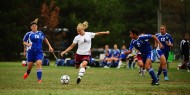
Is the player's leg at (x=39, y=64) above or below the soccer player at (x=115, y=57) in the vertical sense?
below

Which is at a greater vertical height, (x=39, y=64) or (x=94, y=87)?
(x=39, y=64)

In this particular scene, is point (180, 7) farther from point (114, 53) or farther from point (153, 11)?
point (153, 11)

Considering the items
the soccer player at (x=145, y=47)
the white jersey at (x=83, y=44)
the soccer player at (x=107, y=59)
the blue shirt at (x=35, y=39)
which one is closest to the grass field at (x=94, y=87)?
the soccer player at (x=145, y=47)

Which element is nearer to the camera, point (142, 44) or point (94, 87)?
point (94, 87)

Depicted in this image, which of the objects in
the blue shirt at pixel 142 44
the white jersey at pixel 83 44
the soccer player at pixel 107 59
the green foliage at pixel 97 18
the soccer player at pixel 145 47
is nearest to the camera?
the soccer player at pixel 145 47

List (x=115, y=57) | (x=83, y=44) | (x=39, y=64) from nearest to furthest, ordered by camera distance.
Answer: (x=83, y=44)
(x=39, y=64)
(x=115, y=57)

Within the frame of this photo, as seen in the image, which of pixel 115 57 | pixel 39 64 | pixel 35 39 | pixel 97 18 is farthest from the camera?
pixel 97 18

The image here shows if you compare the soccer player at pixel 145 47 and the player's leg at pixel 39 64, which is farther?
the player's leg at pixel 39 64

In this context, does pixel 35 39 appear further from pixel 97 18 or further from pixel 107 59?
pixel 97 18

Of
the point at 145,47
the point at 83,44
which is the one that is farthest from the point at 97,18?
the point at 145,47

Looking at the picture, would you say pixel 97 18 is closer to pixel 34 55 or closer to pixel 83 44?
pixel 34 55

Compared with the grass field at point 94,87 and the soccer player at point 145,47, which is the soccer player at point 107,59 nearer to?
the grass field at point 94,87

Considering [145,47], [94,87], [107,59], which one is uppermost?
[107,59]

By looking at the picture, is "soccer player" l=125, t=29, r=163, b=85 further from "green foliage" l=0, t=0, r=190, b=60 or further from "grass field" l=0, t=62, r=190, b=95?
"green foliage" l=0, t=0, r=190, b=60
